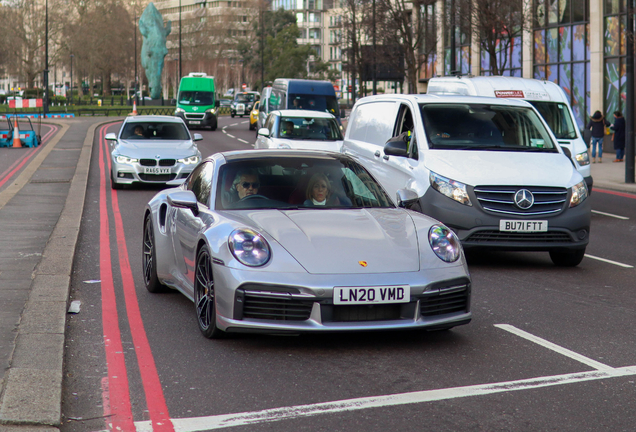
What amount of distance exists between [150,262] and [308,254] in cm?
272

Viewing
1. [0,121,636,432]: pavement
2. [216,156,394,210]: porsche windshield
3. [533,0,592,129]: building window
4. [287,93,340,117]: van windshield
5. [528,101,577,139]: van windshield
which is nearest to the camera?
[0,121,636,432]: pavement

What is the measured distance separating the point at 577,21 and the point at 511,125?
26.1m

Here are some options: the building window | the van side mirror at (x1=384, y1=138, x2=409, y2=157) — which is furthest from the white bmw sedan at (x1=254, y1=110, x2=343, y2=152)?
the building window

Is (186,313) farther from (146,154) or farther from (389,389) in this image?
(146,154)

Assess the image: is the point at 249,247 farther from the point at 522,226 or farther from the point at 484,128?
the point at 484,128

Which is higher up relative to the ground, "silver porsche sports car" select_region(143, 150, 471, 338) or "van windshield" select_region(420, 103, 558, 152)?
"van windshield" select_region(420, 103, 558, 152)

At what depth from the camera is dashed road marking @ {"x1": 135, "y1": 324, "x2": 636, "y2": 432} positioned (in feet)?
14.6

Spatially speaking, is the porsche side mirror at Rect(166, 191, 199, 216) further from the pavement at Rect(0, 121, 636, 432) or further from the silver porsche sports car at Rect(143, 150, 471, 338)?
the pavement at Rect(0, 121, 636, 432)

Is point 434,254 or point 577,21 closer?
point 434,254

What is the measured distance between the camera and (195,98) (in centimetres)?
4966

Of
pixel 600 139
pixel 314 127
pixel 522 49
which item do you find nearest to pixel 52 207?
pixel 314 127

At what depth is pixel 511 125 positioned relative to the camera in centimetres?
1056

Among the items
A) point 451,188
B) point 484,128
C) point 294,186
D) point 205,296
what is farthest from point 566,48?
point 205,296

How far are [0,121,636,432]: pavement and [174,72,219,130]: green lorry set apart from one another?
29.3 m
